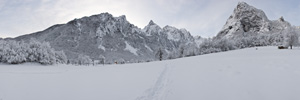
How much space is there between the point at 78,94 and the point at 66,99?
72 centimetres

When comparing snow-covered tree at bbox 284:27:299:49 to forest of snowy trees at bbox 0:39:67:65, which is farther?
snow-covered tree at bbox 284:27:299:49

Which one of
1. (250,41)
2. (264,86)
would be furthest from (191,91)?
(250,41)

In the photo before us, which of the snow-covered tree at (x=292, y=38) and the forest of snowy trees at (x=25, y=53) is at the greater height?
the snow-covered tree at (x=292, y=38)

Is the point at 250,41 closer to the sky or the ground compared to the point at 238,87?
closer to the sky

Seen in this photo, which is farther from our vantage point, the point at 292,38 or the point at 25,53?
the point at 292,38

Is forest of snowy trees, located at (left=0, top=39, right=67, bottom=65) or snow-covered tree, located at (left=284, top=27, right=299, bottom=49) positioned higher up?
snow-covered tree, located at (left=284, top=27, right=299, bottom=49)

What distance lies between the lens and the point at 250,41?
88.9 metres

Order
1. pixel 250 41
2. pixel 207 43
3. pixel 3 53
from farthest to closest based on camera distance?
pixel 250 41 → pixel 207 43 → pixel 3 53

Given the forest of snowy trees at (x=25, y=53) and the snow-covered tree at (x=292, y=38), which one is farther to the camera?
the snow-covered tree at (x=292, y=38)

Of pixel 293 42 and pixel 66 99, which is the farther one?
pixel 293 42

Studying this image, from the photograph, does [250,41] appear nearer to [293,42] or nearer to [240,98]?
[293,42]

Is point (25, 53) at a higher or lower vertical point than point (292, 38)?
lower

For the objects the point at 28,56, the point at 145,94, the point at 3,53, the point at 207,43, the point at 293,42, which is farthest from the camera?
the point at 207,43

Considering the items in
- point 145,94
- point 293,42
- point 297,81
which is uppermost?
point 293,42
